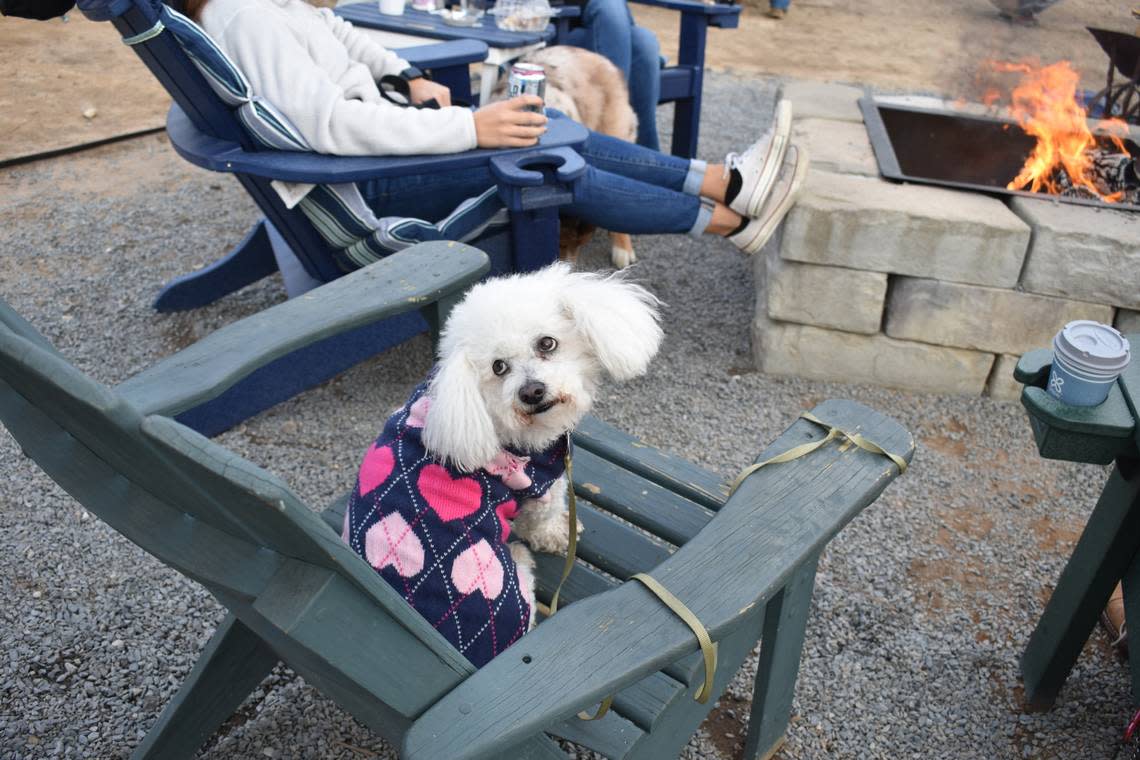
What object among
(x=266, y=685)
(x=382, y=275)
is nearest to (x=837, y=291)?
(x=382, y=275)

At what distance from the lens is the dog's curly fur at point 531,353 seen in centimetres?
146

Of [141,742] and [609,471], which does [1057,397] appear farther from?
[141,742]

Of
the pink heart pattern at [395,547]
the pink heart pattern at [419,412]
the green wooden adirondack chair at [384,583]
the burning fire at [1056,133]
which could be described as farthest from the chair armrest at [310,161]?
the burning fire at [1056,133]

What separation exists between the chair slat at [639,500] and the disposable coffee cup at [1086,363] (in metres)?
0.67

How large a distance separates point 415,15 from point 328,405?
1.95 meters

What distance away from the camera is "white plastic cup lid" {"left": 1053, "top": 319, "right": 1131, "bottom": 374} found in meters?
1.51

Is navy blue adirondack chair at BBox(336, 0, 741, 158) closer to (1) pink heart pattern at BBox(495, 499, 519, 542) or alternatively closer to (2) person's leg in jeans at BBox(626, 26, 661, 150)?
(2) person's leg in jeans at BBox(626, 26, 661, 150)

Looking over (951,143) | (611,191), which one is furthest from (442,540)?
(951,143)

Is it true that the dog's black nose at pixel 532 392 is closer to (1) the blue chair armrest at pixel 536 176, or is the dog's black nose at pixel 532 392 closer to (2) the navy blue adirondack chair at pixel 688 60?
(1) the blue chair armrest at pixel 536 176

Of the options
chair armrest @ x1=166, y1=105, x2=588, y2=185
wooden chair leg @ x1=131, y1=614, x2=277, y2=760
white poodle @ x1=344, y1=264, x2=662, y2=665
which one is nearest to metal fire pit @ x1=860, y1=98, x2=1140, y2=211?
chair armrest @ x1=166, y1=105, x2=588, y2=185

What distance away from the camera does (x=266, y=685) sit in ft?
6.42

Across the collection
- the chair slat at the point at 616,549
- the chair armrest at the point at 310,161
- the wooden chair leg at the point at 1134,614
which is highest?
the chair armrest at the point at 310,161

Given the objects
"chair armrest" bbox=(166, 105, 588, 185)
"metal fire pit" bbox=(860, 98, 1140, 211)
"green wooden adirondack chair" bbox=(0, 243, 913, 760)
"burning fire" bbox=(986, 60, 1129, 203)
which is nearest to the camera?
"green wooden adirondack chair" bbox=(0, 243, 913, 760)

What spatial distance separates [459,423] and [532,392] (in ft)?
0.49
